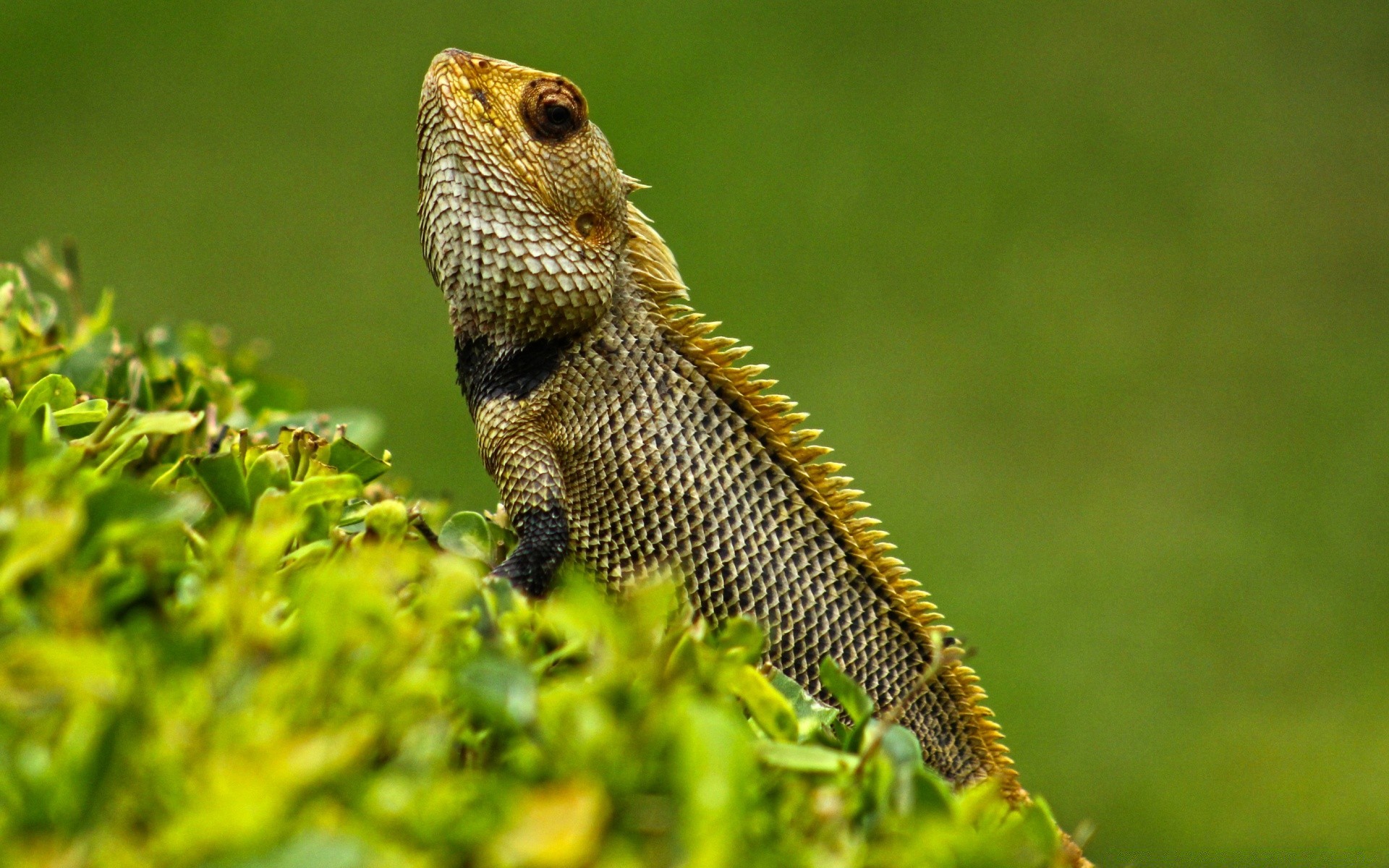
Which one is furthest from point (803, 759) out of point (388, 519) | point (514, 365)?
point (514, 365)

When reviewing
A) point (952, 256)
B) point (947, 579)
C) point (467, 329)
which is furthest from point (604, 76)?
point (467, 329)

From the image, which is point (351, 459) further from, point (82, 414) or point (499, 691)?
point (499, 691)

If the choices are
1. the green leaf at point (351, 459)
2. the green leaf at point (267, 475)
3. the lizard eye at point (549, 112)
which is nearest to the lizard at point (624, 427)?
the lizard eye at point (549, 112)

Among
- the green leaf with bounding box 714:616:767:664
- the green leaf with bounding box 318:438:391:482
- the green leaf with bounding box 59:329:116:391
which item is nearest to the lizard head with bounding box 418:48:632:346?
the green leaf with bounding box 318:438:391:482

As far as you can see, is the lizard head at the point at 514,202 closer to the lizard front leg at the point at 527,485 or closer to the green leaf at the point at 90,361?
the lizard front leg at the point at 527,485

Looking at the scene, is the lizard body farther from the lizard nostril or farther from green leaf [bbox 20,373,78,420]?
green leaf [bbox 20,373,78,420]

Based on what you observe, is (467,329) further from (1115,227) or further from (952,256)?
(1115,227)

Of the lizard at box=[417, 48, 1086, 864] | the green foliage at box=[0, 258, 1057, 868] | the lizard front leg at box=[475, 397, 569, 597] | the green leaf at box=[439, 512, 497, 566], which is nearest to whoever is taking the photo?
the green foliage at box=[0, 258, 1057, 868]
